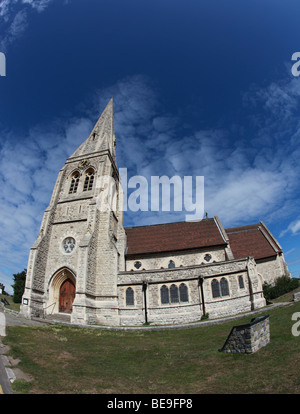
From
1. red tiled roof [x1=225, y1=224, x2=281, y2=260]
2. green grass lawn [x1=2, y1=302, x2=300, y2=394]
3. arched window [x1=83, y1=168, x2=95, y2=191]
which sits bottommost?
green grass lawn [x1=2, y1=302, x2=300, y2=394]

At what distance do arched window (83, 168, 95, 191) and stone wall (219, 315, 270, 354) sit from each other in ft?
67.5

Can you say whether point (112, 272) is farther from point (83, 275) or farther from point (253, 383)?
point (253, 383)

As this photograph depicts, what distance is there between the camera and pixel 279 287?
868 inches

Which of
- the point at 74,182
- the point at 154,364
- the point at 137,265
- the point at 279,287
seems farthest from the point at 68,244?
the point at 279,287

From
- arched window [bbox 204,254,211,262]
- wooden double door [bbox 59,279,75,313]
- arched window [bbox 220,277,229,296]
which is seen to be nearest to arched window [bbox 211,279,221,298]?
arched window [bbox 220,277,229,296]

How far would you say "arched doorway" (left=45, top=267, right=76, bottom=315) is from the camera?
19.9 metres

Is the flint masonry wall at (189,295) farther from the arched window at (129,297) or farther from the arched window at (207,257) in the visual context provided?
the arched window at (207,257)

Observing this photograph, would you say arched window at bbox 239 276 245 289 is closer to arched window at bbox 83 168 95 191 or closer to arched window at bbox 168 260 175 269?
arched window at bbox 168 260 175 269

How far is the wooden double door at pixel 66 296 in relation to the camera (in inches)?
792

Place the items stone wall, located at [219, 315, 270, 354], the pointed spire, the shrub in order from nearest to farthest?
1. stone wall, located at [219, 315, 270, 354]
2. the shrub
3. the pointed spire

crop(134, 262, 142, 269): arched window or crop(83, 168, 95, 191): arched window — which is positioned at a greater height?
crop(83, 168, 95, 191): arched window

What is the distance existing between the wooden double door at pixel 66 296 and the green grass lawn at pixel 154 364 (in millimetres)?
8045

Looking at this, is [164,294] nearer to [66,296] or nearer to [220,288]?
[220,288]
